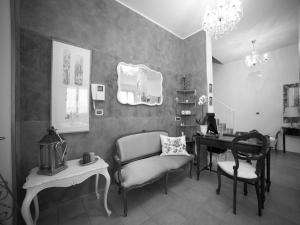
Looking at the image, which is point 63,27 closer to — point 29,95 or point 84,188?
point 29,95

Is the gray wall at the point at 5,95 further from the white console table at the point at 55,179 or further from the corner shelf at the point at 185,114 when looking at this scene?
the corner shelf at the point at 185,114

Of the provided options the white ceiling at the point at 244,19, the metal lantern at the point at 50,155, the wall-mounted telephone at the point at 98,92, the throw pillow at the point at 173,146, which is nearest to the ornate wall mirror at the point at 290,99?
the white ceiling at the point at 244,19

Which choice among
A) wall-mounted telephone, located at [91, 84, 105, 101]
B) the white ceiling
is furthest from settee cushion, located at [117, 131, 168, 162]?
the white ceiling

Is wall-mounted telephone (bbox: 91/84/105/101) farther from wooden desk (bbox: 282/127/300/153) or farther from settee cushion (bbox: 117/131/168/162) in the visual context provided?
wooden desk (bbox: 282/127/300/153)

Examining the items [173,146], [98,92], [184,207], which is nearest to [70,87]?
[98,92]

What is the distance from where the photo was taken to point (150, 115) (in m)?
2.85

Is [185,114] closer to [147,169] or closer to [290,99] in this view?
[147,169]

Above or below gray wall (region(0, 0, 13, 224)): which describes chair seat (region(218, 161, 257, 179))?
below

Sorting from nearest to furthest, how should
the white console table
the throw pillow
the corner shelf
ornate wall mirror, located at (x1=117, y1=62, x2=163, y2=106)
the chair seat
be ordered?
the white console table
the chair seat
ornate wall mirror, located at (x1=117, y1=62, x2=163, y2=106)
the throw pillow
the corner shelf

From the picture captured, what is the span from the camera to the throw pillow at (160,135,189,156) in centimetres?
254

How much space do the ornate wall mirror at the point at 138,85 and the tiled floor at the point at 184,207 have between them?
5.44ft

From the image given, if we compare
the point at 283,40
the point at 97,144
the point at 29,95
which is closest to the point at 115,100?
the point at 97,144

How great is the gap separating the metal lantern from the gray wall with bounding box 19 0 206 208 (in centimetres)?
39

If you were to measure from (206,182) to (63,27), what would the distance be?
3512mm
